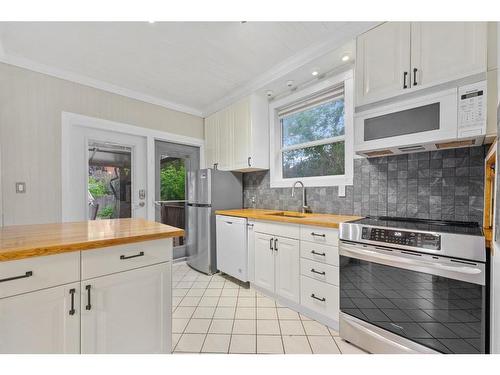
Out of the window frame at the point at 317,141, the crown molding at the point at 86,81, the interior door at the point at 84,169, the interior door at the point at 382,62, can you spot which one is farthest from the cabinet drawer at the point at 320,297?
the crown molding at the point at 86,81

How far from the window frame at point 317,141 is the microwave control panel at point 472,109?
948 mm

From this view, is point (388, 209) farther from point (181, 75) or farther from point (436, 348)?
point (181, 75)

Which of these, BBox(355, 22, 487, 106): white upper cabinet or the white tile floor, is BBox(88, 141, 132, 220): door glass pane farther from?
BBox(355, 22, 487, 106): white upper cabinet

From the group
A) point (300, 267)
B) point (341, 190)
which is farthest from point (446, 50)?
point (300, 267)

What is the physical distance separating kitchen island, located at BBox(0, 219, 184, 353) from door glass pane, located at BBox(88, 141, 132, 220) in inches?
61.7

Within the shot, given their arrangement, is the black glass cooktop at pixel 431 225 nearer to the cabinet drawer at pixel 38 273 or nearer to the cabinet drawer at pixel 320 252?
the cabinet drawer at pixel 320 252

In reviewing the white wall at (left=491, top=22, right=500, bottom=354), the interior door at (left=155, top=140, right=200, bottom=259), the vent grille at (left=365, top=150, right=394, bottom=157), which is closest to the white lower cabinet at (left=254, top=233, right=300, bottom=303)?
the vent grille at (left=365, top=150, right=394, bottom=157)

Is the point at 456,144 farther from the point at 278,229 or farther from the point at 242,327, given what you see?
the point at 242,327

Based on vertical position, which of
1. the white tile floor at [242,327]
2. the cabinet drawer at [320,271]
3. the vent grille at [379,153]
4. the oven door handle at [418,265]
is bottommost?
the white tile floor at [242,327]

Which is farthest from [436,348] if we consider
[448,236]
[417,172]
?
[417,172]

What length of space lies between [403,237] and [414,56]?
1229 mm

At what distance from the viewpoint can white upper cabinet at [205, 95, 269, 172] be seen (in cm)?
292

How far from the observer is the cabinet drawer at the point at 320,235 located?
174 cm
